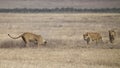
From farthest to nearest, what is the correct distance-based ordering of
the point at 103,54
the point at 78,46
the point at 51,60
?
the point at 78,46
the point at 103,54
the point at 51,60

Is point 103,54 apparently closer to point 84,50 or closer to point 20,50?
point 84,50

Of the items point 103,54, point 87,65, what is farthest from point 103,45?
point 87,65

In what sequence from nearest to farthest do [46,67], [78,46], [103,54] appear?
[46,67] < [103,54] < [78,46]

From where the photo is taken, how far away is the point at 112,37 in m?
22.5

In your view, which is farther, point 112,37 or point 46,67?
point 112,37

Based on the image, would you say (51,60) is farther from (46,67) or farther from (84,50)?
(84,50)

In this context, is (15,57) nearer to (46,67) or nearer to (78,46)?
(46,67)

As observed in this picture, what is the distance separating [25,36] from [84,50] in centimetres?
312

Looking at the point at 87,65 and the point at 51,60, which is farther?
the point at 51,60

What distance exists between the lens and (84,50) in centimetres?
1978

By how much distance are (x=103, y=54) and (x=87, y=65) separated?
3.01 m

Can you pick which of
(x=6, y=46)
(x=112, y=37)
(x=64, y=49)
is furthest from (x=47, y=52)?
(x=112, y=37)

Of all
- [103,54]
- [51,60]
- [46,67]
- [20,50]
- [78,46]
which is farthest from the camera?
[78,46]

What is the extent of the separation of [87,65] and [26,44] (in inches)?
233
